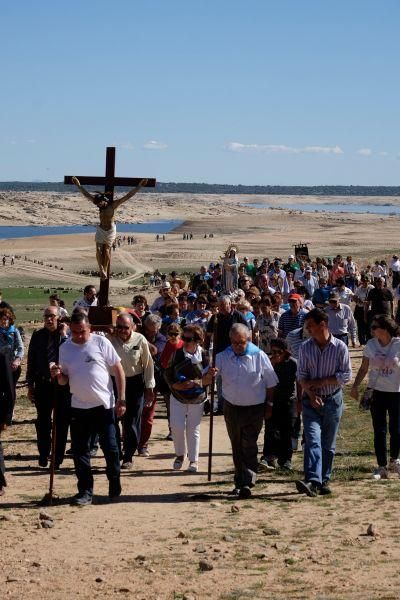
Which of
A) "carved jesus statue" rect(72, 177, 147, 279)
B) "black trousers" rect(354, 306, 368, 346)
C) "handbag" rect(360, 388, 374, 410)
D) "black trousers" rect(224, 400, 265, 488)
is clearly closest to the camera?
"black trousers" rect(224, 400, 265, 488)

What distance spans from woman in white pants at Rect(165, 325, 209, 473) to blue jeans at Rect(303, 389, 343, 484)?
4.89 ft

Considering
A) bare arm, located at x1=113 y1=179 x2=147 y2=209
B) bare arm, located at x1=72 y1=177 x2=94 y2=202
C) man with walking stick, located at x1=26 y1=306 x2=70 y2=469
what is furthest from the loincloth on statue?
man with walking stick, located at x1=26 y1=306 x2=70 y2=469

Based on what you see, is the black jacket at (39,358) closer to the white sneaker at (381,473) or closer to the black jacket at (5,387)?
the black jacket at (5,387)

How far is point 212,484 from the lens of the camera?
10.3 metres

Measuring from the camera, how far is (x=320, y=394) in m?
9.59

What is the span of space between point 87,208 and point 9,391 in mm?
143970

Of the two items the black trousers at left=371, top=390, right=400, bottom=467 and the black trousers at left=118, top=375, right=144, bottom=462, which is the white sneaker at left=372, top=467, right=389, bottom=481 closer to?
the black trousers at left=371, top=390, right=400, bottom=467

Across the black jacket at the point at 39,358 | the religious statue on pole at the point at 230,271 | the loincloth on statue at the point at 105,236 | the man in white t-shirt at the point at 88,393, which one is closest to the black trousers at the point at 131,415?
the black jacket at the point at 39,358

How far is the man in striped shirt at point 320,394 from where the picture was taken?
9.45 meters

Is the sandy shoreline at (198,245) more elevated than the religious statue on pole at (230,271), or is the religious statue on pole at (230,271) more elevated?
the religious statue on pole at (230,271)

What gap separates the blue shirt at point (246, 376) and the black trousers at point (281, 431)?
4.31 feet

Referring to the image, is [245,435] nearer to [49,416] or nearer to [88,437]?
[88,437]

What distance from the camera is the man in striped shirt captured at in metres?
9.45

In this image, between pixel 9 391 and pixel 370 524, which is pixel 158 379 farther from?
pixel 370 524
